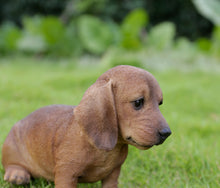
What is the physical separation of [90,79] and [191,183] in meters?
4.18

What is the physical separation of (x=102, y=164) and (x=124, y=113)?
372mm

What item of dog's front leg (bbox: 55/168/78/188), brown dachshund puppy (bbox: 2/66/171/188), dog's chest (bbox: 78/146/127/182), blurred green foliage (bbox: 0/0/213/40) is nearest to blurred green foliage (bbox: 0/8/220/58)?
blurred green foliage (bbox: 0/0/213/40)

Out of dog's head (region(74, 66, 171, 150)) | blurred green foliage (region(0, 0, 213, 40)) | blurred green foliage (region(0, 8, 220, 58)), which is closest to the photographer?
dog's head (region(74, 66, 171, 150))

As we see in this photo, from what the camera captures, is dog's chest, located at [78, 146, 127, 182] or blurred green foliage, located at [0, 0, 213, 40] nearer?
dog's chest, located at [78, 146, 127, 182]

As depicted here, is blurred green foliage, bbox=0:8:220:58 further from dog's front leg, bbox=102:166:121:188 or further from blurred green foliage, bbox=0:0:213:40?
dog's front leg, bbox=102:166:121:188

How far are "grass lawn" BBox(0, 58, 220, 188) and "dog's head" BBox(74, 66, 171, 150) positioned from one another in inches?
28.7

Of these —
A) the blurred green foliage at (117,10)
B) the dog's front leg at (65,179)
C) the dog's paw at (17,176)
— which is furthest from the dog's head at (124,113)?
the blurred green foliage at (117,10)

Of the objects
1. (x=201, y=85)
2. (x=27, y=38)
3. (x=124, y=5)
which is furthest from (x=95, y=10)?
(x=201, y=85)

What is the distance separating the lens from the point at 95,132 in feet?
5.89

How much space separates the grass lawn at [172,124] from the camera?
260 cm

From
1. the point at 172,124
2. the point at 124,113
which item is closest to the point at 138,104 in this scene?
the point at 124,113

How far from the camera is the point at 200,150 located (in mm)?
Answer: 3057

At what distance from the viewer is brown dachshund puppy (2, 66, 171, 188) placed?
5.82 feet

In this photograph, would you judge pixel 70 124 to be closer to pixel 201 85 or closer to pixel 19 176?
pixel 19 176
